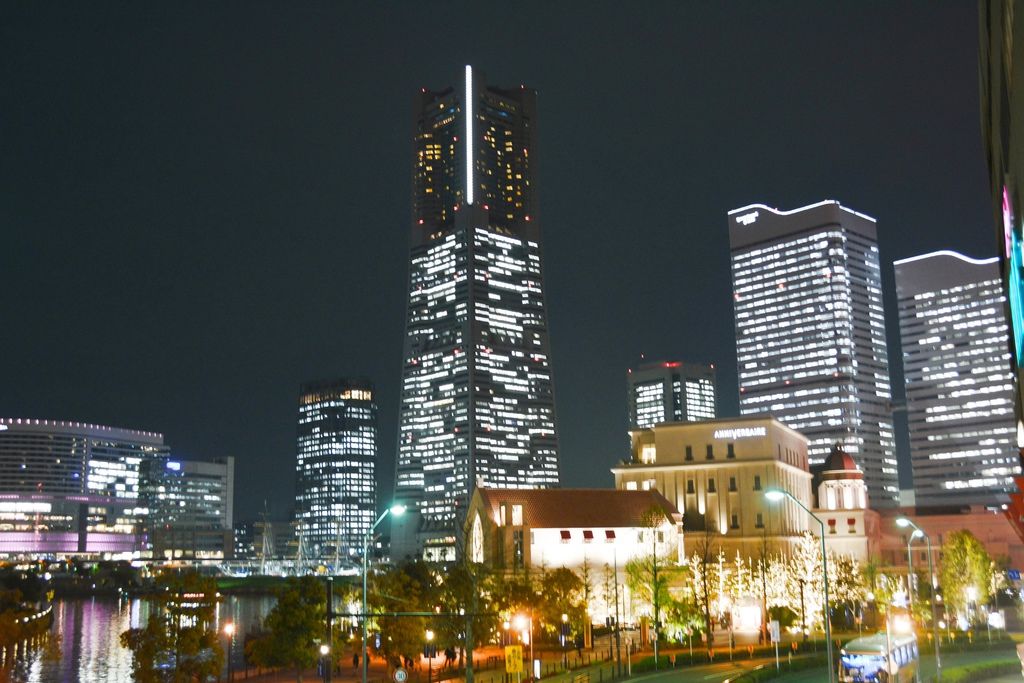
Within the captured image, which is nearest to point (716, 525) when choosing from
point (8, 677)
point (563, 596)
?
point (563, 596)

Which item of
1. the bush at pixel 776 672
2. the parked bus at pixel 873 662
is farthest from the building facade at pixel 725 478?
the parked bus at pixel 873 662

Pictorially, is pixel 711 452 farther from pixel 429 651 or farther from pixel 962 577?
pixel 429 651

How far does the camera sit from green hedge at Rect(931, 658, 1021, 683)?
60.0m

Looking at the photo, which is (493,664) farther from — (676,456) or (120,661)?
(676,456)

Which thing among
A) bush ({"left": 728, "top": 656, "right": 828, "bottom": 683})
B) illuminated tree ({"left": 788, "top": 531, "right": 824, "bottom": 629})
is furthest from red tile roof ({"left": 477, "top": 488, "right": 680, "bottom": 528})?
bush ({"left": 728, "top": 656, "right": 828, "bottom": 683})

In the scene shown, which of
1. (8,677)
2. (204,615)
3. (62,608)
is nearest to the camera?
(204,615)

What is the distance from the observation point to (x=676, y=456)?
13675 cm

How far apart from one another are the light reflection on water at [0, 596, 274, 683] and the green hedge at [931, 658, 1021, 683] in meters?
58.1

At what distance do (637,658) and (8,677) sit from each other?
160ft

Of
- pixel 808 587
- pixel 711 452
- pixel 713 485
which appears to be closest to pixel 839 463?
pixel 711 452

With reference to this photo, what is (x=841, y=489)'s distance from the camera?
149 meters

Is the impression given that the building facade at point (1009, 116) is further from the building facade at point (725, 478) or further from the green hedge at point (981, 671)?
the building facade at point (725, 478)

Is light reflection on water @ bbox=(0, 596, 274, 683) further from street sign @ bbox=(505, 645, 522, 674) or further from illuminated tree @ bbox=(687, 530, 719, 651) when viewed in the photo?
illuminated tree @ bbox=(687, 530, 719, 651)

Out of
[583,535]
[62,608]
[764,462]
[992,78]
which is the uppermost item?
[992,78]
